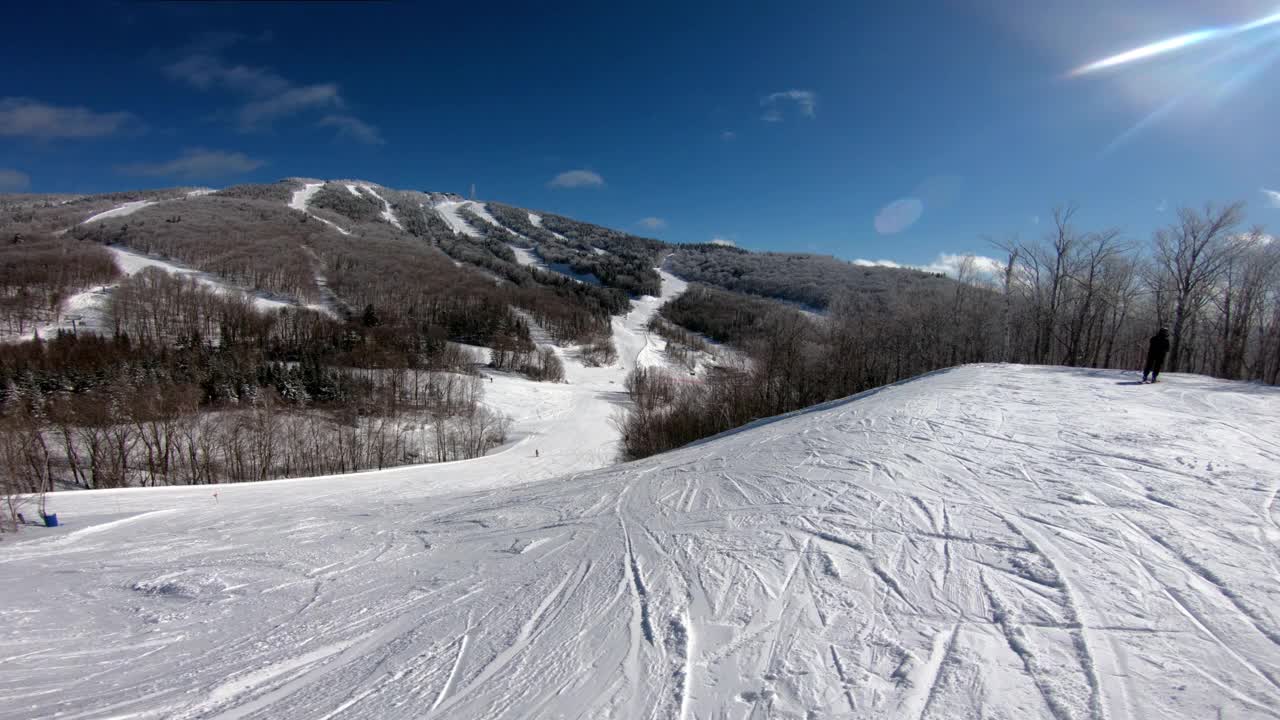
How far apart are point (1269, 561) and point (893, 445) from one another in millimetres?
4890

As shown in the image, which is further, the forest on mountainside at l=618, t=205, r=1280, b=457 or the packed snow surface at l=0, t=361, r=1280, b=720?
the forest on mountainside at l=618, t=205, r=1280, b=457

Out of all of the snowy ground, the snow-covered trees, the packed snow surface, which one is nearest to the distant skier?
the packed snow surface

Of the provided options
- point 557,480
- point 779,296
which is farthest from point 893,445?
point 779,296

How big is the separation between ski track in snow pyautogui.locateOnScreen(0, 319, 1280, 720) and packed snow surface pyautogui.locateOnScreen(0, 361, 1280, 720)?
28 millimetres

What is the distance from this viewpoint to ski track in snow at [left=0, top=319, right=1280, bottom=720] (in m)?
3.32

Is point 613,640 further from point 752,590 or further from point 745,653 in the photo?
point 752,590

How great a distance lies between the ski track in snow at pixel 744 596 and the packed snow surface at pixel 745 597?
1.1 inches

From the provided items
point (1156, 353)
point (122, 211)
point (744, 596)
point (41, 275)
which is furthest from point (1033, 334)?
point (122, 211)

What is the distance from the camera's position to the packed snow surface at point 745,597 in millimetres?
3311

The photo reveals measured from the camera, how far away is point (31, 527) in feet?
32.0

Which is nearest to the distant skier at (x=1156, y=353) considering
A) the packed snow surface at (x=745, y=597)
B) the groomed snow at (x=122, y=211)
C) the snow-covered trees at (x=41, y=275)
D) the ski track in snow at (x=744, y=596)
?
the packed snow surface at (x=745, y=597)

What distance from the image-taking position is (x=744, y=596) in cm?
454

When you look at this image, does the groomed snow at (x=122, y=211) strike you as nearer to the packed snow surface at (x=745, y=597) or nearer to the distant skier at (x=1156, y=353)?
the packed snow surface at (x=745, y=597)

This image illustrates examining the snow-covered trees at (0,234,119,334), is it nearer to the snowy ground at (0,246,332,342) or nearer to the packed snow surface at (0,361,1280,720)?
the snowy ground at (0,246,332,342)
